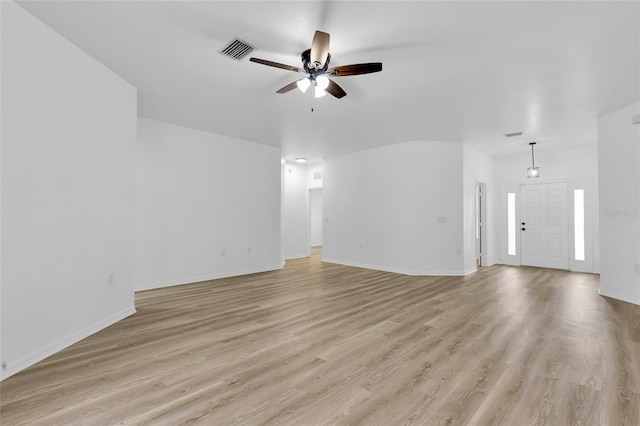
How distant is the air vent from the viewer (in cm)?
267

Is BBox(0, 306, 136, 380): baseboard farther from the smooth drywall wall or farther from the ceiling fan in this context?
the smooth drywall wall

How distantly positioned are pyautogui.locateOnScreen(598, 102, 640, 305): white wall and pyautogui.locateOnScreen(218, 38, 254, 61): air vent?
211 inches

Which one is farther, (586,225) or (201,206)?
(586,225)

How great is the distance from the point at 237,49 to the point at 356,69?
1.20 metres

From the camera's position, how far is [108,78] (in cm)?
322

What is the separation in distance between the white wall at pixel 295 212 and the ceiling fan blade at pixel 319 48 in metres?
5.96

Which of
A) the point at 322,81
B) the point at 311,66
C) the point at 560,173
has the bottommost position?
the point at 560,173

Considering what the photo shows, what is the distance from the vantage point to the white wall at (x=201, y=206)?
15.7ft

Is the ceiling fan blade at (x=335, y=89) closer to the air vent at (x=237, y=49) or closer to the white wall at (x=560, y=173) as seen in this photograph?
the air vent at (x=237, y=49)

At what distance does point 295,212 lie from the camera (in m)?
8.60

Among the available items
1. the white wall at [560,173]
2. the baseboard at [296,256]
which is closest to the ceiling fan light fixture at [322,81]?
the white wall at [560,173]

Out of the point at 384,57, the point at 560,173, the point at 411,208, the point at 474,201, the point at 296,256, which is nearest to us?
the point at 384,57

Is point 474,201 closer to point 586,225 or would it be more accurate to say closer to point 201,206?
point 586,225

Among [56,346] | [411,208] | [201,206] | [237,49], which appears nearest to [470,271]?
[411,208]
